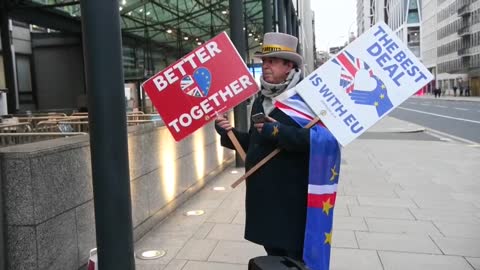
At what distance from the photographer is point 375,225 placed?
542 cm

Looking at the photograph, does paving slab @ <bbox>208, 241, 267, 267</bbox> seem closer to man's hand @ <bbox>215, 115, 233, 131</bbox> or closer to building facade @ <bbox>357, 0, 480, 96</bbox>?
man's hand @ <bbox>215, 115, 233, 131</bbox>

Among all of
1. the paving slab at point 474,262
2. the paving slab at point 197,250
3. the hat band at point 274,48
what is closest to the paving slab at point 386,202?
the paving slab at point 474,262

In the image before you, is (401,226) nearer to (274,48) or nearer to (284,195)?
(284,195)

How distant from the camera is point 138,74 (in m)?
20.7

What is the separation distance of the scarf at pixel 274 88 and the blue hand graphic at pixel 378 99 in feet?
1.32

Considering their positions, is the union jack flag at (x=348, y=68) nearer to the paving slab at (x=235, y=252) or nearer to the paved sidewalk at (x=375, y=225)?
the paved sidewalk at (x=375, y=225)

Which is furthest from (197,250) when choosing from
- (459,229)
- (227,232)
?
(459,229)

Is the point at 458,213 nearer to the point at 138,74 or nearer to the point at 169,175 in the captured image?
→ the point at 169,175

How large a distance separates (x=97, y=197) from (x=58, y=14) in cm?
1693

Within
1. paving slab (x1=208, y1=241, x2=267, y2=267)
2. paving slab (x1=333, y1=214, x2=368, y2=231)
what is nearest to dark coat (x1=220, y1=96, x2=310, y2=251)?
paving slab (x1=208, y1=241, x2=267, y2=267)

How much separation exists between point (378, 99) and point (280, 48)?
0.65m

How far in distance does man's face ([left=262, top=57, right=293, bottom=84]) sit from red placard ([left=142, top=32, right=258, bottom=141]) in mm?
338

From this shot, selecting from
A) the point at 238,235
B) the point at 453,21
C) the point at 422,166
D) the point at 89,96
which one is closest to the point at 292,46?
the point at 89,96

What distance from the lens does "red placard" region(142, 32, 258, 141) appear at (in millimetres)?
3141
